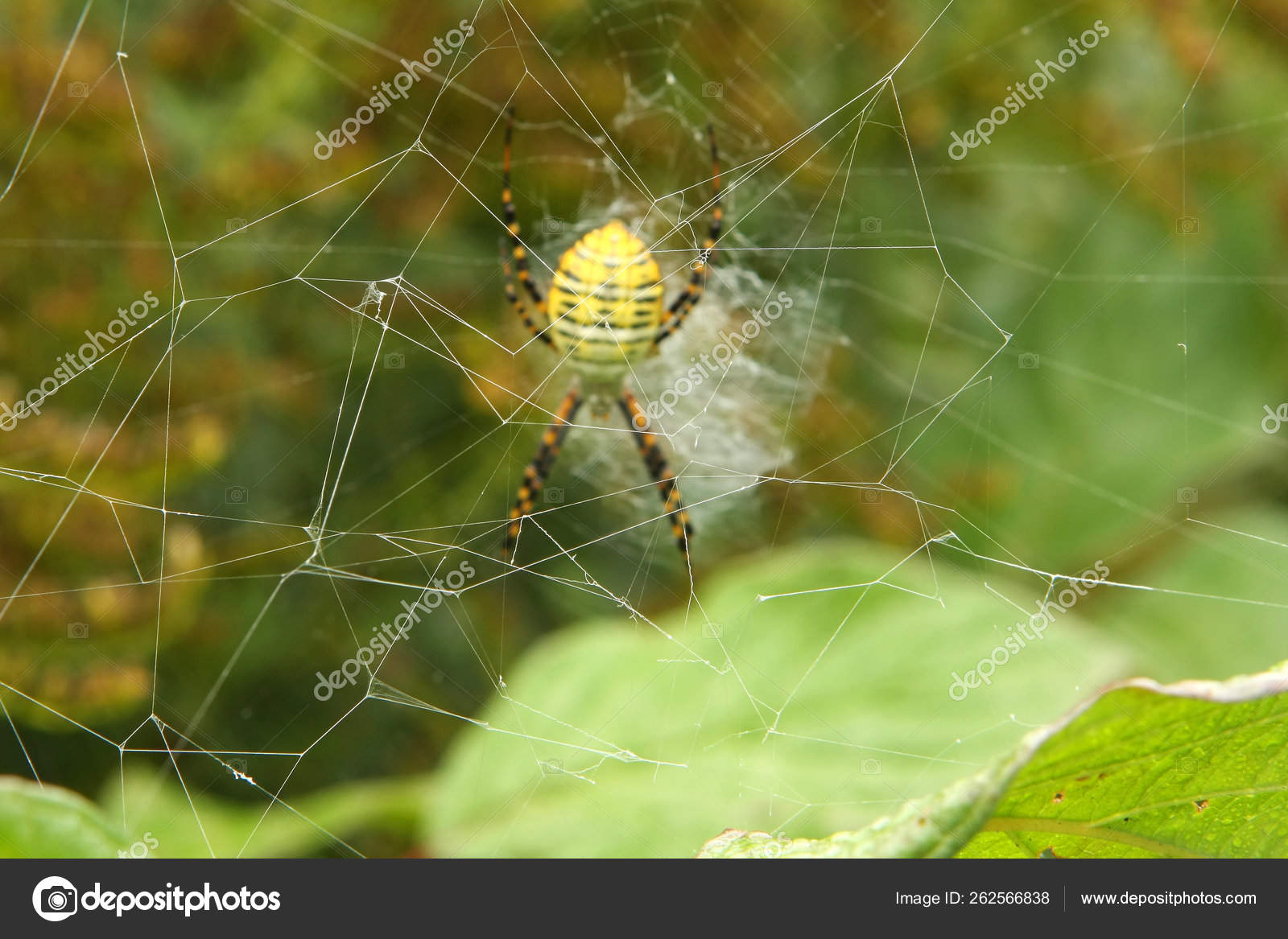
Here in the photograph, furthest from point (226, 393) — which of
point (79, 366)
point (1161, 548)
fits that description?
point (1161, 548)

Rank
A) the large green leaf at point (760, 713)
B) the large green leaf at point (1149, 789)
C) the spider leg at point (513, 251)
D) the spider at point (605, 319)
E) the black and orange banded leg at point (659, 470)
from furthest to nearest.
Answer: the black and orange banded leg at point (659, 470) < the spider leg at point (513, 251) < the spider at point (605, 319) < the large green leaf at point (760, 713) < the large green leaf at point (1149, 789)

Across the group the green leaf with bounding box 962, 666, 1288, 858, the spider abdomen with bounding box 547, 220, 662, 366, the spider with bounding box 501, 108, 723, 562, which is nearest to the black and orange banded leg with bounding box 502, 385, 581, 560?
the spider with bounding box 501, 108, 723, 562

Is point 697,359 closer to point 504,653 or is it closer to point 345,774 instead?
point 504,653

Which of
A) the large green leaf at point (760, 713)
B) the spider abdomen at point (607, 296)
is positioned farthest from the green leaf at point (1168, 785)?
the spider abdomen at point (607, 296)

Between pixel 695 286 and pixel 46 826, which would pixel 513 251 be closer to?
pixel 695 286
